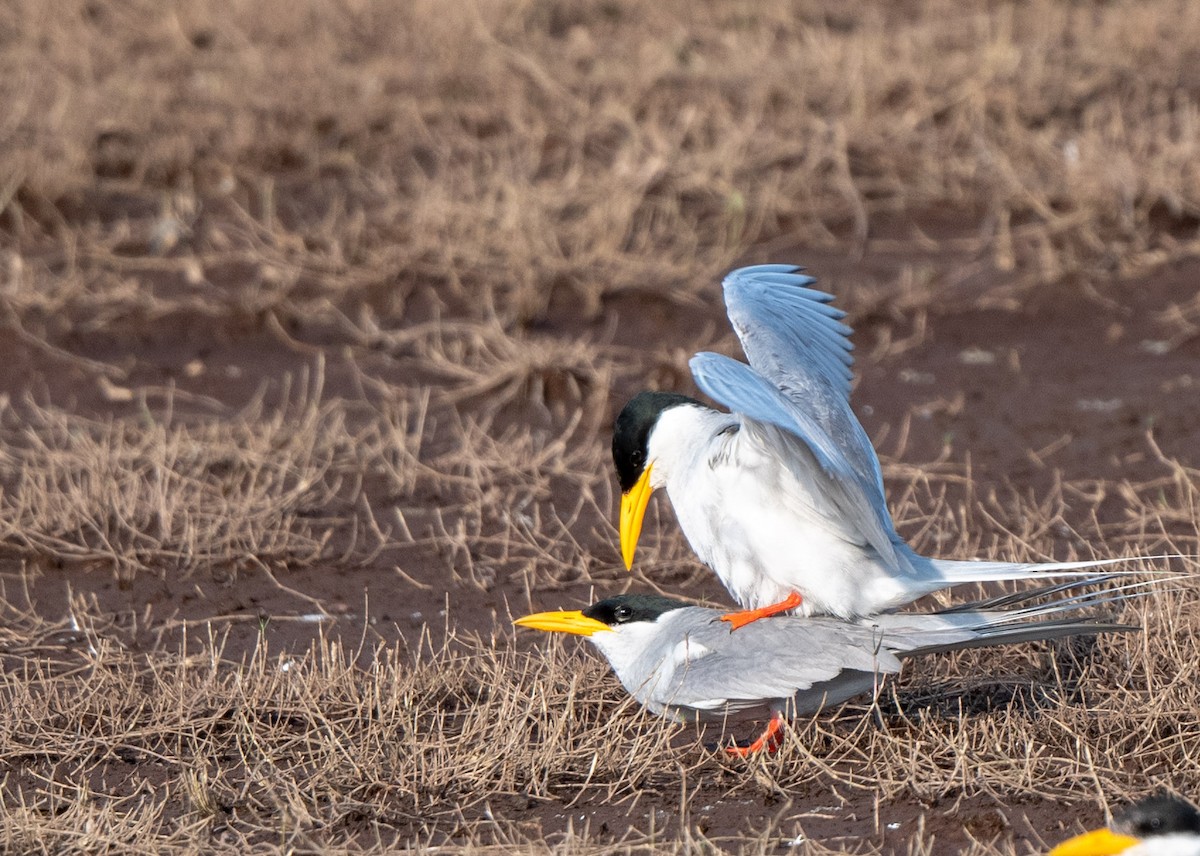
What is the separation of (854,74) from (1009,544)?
4173 millimetres

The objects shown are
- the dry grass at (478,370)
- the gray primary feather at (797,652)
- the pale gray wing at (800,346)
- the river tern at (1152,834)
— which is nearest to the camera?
the river tern at (1152,834)

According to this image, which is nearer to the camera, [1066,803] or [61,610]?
[1066,803]

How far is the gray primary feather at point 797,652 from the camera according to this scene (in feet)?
11.2

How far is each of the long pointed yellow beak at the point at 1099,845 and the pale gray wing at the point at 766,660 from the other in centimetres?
60

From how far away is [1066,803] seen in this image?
3359mm

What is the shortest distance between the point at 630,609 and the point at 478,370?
274cm

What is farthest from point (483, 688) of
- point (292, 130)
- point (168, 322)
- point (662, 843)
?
point (292, 130)

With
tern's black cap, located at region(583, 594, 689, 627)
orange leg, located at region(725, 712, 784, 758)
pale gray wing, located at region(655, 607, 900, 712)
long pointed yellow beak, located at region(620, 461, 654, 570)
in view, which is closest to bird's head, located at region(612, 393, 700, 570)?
long pointed yellow beak, located at region(620, 461, 654, 570)

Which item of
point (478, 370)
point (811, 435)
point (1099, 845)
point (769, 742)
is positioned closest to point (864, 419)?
point (478, 370)

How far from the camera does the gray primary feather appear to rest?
3.40m

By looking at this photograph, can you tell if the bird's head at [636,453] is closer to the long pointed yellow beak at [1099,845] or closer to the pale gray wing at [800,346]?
the pale gray wing at [800,346]

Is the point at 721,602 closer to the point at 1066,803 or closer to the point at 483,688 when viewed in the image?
the point at 483,688

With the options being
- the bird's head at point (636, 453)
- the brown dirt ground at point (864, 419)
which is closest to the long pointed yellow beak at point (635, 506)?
the bird's head at point (636, 453)

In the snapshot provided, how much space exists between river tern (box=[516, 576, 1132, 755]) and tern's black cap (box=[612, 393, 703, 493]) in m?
0.41
